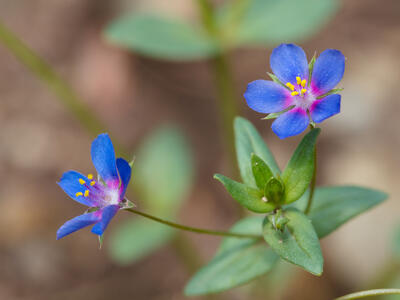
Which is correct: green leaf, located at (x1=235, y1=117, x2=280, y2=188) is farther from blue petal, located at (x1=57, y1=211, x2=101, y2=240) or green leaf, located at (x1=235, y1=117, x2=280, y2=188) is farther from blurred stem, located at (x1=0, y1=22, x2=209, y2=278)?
blurred stem, located at (x1=0, y1=22, x2=209, y2=278)

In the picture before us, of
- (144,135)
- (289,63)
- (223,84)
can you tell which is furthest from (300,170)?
(144,135)

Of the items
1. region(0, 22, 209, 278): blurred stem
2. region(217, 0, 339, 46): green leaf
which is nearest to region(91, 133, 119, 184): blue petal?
region(0, 22, 209, 278): blurred stem

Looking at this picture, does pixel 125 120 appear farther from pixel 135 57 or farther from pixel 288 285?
pixel 288 285

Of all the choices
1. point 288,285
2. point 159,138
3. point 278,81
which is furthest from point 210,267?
point 159,138

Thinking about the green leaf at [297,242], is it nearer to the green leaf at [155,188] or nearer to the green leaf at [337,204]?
the green leaf at [337,204]

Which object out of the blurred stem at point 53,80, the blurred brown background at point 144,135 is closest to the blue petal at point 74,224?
the blurred stem at point 53,80

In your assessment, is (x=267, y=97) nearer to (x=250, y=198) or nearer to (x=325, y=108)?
(x=325, y=108)
